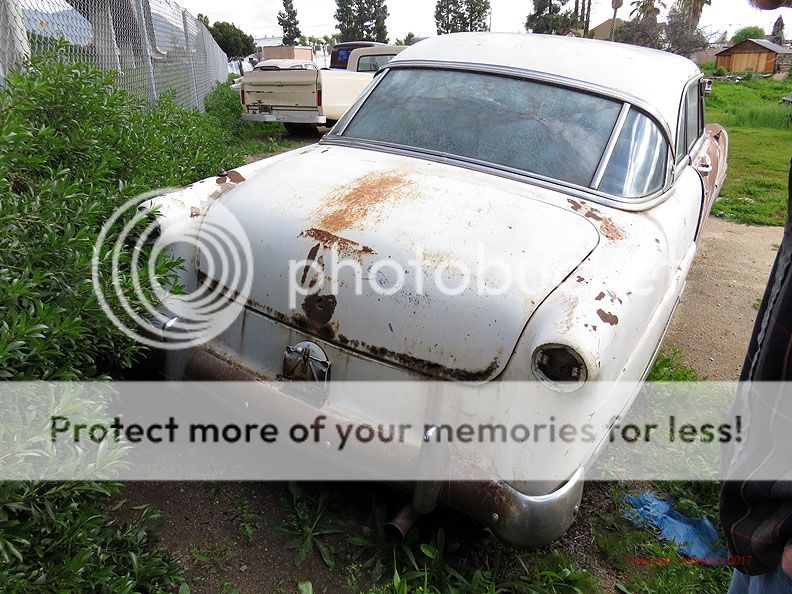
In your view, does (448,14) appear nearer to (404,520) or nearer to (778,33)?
(778,33)

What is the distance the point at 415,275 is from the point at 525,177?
982 mm

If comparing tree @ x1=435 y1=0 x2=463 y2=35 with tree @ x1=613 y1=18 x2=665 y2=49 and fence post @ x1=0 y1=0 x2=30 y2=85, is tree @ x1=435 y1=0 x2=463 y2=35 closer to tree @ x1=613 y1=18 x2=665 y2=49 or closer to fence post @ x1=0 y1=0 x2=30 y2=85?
tree @ x1=613 y1=18 x2=665 y2=49

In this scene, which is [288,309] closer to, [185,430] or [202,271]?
[202,271]

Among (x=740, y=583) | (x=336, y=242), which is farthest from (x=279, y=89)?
(x=740, y=583)

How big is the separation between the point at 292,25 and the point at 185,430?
89416 mm

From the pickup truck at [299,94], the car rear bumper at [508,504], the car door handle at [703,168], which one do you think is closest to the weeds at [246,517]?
the car rear bumper at [508,504]

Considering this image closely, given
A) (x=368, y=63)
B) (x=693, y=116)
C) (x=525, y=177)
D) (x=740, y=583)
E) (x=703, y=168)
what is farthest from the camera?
(x=368, y=63)

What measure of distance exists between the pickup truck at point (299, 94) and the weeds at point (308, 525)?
8.00 m

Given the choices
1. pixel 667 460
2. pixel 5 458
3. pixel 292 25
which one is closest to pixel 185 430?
pixel 5 458

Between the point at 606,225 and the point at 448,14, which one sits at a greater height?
the point at 448,14

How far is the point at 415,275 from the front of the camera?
6.73 ft

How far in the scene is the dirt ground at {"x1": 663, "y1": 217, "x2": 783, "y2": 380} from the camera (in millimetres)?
4152

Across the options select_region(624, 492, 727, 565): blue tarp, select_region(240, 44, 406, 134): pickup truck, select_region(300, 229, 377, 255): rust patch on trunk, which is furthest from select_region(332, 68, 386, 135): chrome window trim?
select_region(240, 44, 406, 134): pickup truck

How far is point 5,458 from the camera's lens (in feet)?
4.65
